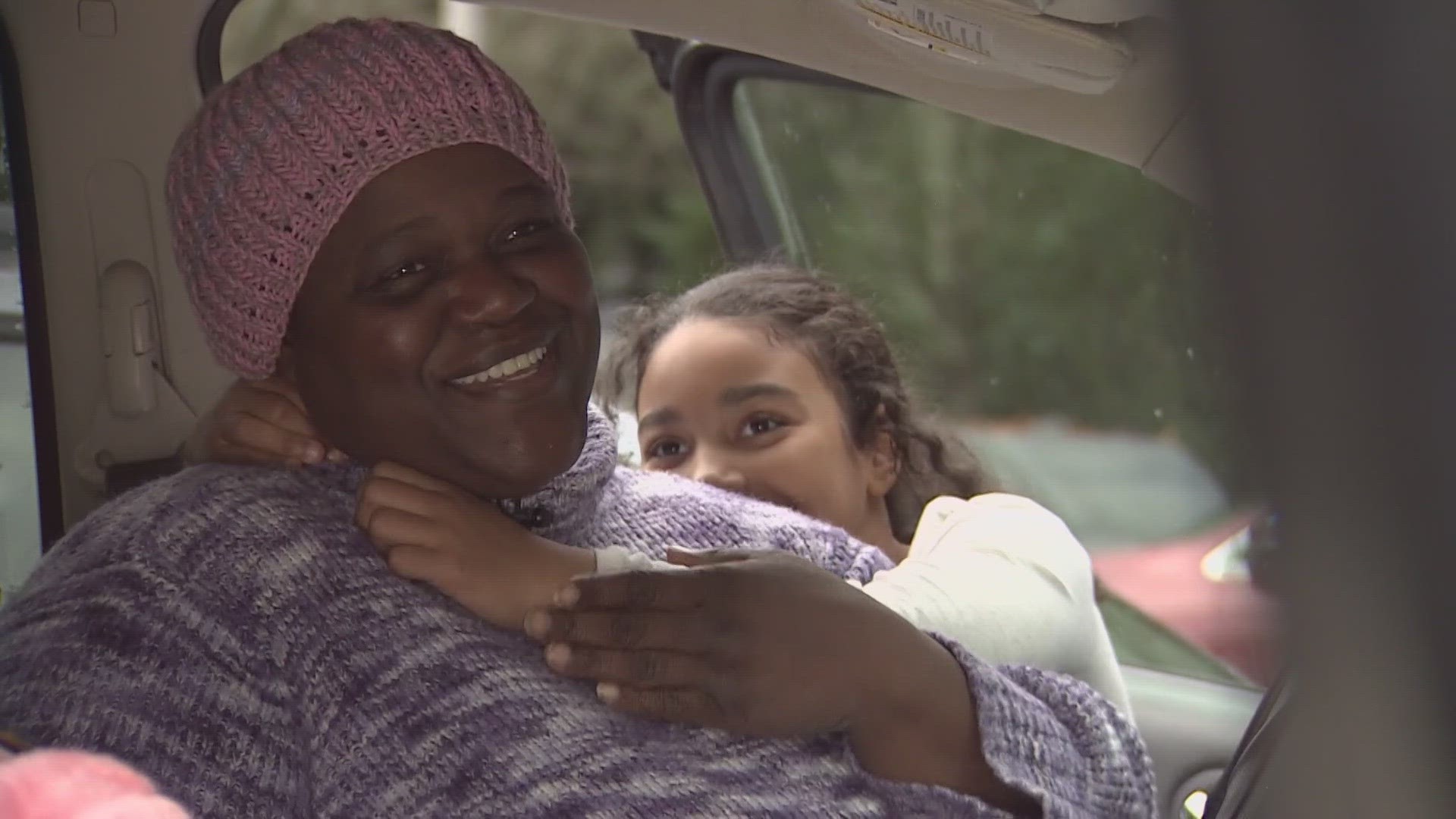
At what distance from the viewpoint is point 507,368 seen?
1760 millimetres

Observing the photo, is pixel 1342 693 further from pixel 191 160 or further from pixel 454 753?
pixel 191 160

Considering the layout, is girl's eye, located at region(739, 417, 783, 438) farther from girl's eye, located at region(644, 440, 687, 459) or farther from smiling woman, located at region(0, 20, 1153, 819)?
smiling woman, located at region(0, 20, 1153, 819)

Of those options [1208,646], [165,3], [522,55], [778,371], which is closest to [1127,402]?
[522,55]

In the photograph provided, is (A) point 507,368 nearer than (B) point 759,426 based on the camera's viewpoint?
Yes

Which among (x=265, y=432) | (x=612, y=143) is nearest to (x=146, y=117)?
(x=265, y=432)

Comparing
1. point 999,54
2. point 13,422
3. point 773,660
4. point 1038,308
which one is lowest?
point 1038,308

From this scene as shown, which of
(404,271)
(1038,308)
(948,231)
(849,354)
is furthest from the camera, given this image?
(948,231)

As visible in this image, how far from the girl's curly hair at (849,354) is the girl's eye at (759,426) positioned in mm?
143

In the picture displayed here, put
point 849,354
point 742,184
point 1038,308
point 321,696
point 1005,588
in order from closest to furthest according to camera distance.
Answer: point 321,696 < point 1005,588 < point 849,354 < point 742,184 < point 1038,308

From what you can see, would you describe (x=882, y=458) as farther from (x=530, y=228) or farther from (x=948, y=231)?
(x=948, y=231)

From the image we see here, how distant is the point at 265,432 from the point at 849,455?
3.54 ft

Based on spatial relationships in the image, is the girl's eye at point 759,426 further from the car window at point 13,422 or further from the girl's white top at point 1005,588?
the car window at point 13,422

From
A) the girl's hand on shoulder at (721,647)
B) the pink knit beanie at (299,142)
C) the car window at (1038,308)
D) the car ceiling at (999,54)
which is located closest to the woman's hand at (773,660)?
the girl's hand on shoulder at (721,647)

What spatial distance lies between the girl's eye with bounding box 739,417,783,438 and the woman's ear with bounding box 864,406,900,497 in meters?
0.21
